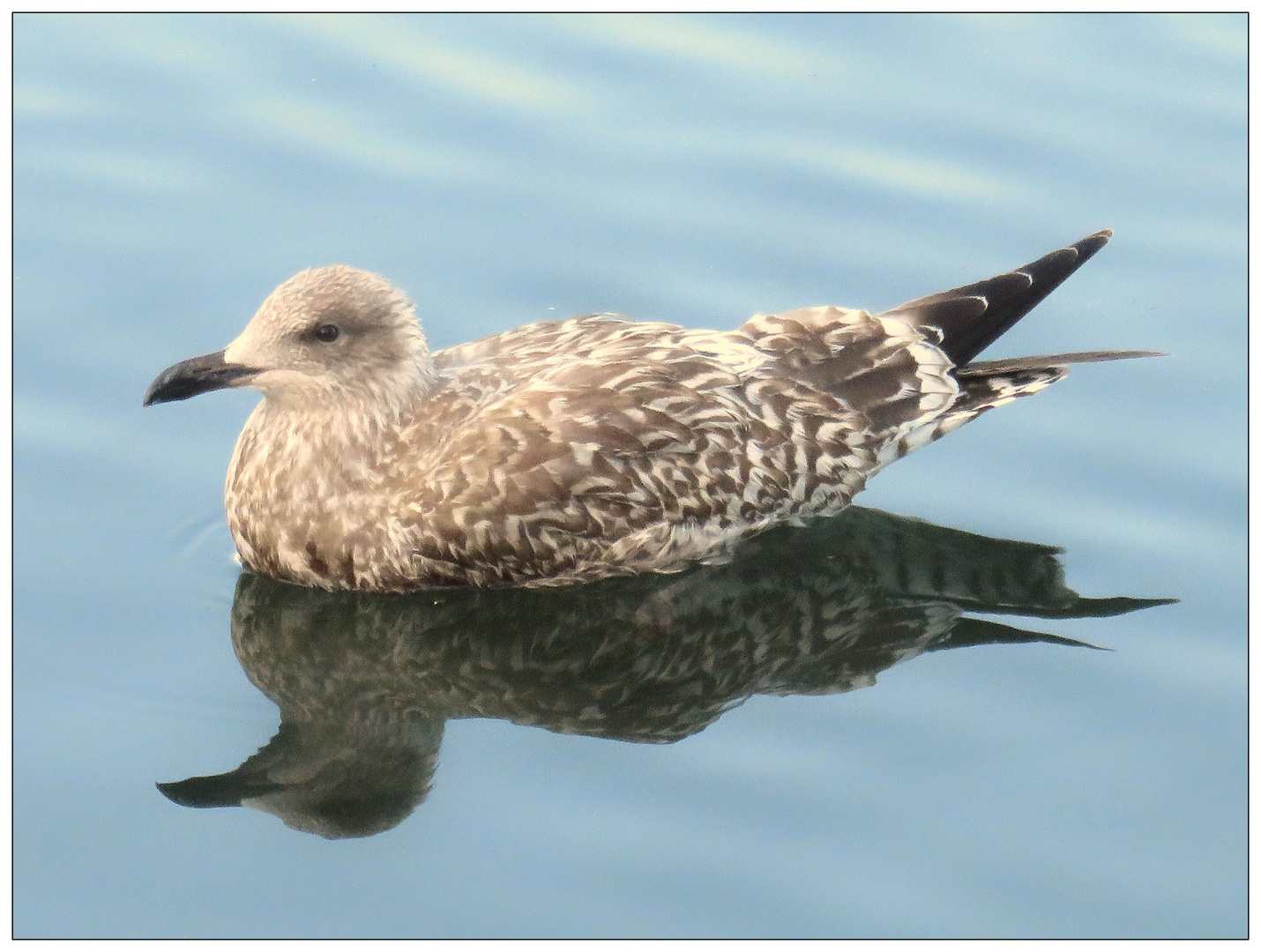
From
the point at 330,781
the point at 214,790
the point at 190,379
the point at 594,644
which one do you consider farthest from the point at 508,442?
the point at 214,790

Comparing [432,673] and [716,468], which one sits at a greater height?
[716,468]

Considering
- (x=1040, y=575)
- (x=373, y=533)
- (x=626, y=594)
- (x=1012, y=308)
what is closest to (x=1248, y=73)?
(x=1012, y=308)

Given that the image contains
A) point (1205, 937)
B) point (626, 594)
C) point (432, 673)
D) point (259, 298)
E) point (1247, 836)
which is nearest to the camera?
point (1205, 937)

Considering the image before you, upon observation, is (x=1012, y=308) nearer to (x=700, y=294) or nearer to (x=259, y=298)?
(x=700, y=294)

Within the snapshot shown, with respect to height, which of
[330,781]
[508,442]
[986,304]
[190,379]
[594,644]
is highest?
[986,304]

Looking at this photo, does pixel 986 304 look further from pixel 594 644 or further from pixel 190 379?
pixel 190 379

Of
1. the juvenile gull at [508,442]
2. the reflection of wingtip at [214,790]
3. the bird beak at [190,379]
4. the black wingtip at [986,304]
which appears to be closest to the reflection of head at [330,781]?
the reflection of wingtip at [214,790]

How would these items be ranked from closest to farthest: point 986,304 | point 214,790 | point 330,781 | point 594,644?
point 214,790 < point 330,781 < point 594,644 < point 986,304

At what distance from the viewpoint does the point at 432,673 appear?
6711mm

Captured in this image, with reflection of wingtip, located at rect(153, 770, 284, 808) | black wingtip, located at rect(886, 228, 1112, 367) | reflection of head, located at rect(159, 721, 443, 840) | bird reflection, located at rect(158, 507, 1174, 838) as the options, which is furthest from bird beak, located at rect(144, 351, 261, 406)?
black wingtip, located at rect(886, 228, 1112, 367)

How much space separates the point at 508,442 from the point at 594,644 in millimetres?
781

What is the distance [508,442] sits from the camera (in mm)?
6969

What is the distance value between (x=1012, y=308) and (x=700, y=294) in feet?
4.91

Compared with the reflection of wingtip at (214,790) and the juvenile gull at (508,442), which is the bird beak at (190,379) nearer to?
the juvenile gull at (508,442)
